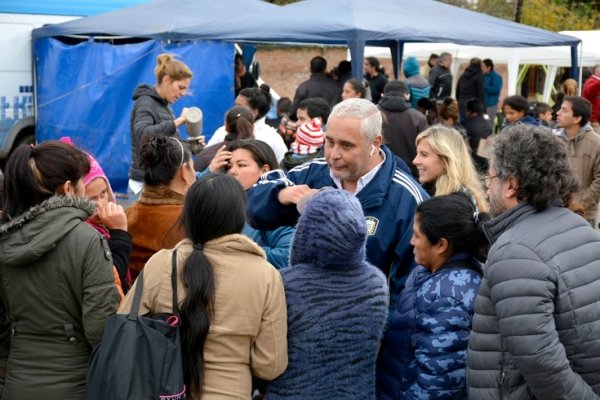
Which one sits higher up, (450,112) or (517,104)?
(517,104)

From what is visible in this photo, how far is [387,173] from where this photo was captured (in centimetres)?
388

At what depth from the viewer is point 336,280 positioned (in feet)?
9.96

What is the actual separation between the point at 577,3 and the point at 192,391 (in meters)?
35.3

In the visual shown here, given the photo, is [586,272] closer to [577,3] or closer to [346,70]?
[346,70]

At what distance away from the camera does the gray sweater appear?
276cm

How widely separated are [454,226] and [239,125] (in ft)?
13.1

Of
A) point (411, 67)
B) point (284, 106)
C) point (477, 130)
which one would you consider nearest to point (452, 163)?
point (284, 106)

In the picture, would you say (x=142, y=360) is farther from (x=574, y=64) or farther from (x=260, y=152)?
(x=574, y=64)

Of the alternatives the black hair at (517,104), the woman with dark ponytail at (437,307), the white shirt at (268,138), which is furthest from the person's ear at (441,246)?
the black hair at (517,104)

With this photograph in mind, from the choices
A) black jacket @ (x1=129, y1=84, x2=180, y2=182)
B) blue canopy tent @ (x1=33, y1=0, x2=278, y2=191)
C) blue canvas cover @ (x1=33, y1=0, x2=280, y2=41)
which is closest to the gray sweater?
black jacket @ (x1=129, y1=84, x2=180, y2=182)

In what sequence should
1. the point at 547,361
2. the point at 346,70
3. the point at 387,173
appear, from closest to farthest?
the point at 547,361 < the point at 387,173 < the point at 346,70

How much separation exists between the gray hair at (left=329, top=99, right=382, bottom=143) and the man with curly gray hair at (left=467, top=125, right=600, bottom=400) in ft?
2.67

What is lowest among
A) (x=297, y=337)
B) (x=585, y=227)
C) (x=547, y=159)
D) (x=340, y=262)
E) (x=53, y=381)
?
(x=53, y=381)

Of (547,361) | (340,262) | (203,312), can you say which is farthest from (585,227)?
(203,312)
